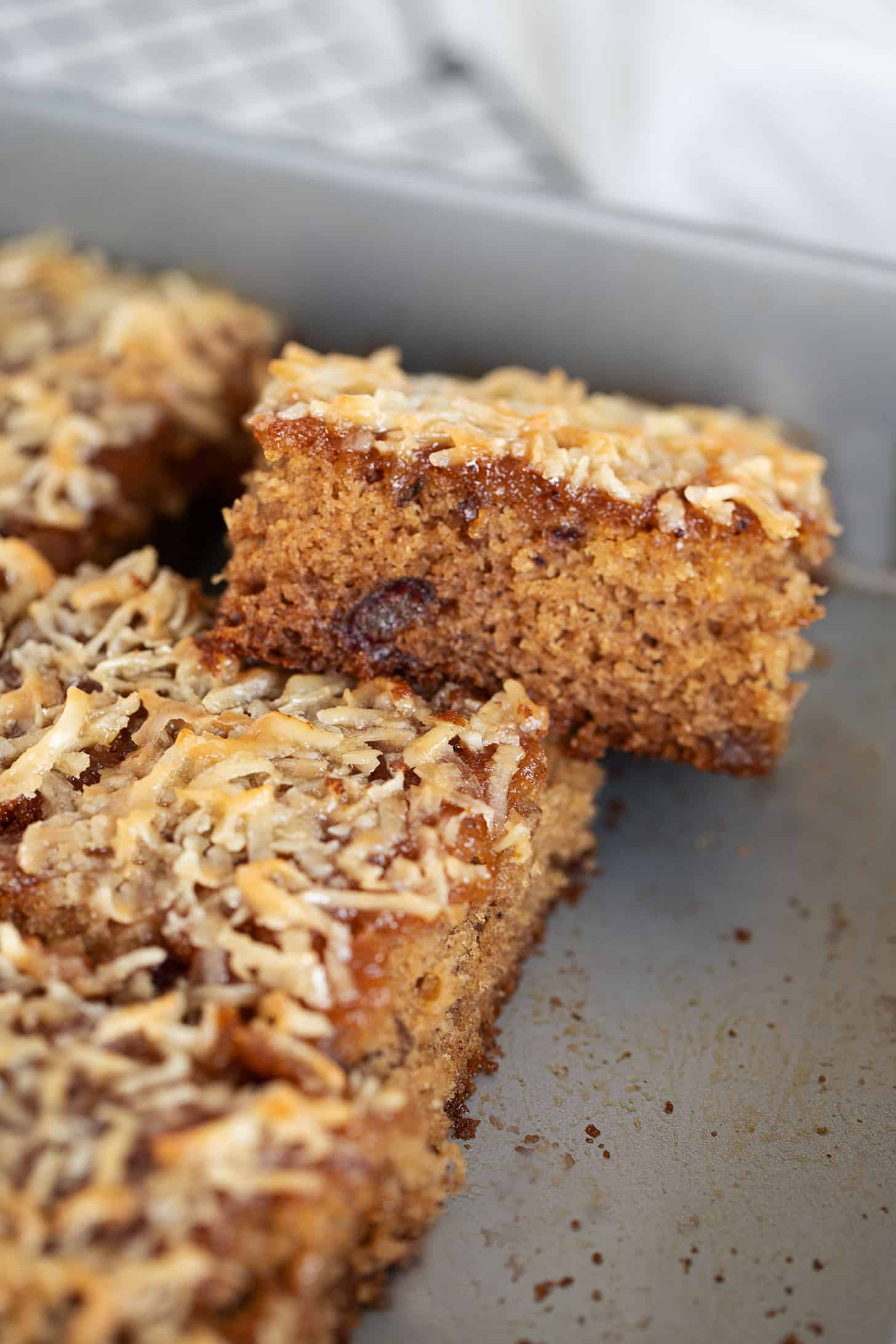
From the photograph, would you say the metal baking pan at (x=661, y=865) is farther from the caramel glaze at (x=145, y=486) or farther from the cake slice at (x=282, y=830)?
the caramel glaze at (x=145, y=486)

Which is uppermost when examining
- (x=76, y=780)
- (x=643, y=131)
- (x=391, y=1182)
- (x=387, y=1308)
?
(x=643, y=131)

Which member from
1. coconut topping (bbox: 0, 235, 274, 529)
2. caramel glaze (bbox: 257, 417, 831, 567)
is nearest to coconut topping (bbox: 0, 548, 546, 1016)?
caramel glaze (bbox: 257, 417, 831, 567)

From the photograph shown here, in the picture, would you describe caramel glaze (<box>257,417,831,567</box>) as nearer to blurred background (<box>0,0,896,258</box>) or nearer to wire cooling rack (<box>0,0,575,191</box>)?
blurred background (<box>0,0,896,258</box>)

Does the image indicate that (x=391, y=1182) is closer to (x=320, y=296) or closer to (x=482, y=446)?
(x=482, y=446)

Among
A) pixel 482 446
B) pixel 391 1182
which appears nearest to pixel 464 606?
pixel 482 446

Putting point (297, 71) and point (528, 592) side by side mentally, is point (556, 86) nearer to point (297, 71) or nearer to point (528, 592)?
point (297, 71)

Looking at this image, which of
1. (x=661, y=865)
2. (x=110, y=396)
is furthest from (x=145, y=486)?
(x=661, y=865)
